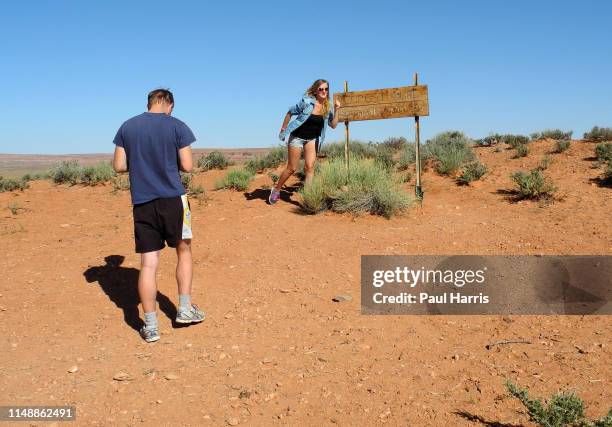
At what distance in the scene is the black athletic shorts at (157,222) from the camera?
3818mm

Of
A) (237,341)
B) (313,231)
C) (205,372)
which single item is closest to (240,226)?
(313,231)

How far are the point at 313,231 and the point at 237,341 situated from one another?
Result: 2.71m

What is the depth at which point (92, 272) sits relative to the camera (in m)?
5.36

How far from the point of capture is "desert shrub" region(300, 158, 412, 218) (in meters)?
7.00

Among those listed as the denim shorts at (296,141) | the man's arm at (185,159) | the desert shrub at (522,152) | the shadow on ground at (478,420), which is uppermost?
the denim shorts at (296,141)

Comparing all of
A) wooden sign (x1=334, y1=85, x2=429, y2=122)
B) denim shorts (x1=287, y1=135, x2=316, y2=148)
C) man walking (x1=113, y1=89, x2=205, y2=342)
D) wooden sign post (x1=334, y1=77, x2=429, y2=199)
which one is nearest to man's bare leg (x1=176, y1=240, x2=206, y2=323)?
man walking (x1=113, y1=89, x2=205, y2=342)

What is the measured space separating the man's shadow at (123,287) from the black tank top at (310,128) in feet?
10.3

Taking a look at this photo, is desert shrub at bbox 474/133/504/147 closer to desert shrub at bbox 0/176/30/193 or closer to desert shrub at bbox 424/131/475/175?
desert shrub at bbox 424/131/475/175

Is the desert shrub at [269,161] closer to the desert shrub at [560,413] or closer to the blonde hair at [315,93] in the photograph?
the blonde hair at [315,93]

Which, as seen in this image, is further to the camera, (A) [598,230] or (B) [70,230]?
(B) [70,230]

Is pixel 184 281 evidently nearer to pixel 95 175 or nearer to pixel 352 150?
pixel 95 175

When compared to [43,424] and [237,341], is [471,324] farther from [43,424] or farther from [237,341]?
[43,424]

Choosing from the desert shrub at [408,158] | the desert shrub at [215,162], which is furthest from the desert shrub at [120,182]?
the desert shrub at [408,158]

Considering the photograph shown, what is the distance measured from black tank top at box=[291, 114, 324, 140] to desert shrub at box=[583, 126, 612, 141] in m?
8.06
